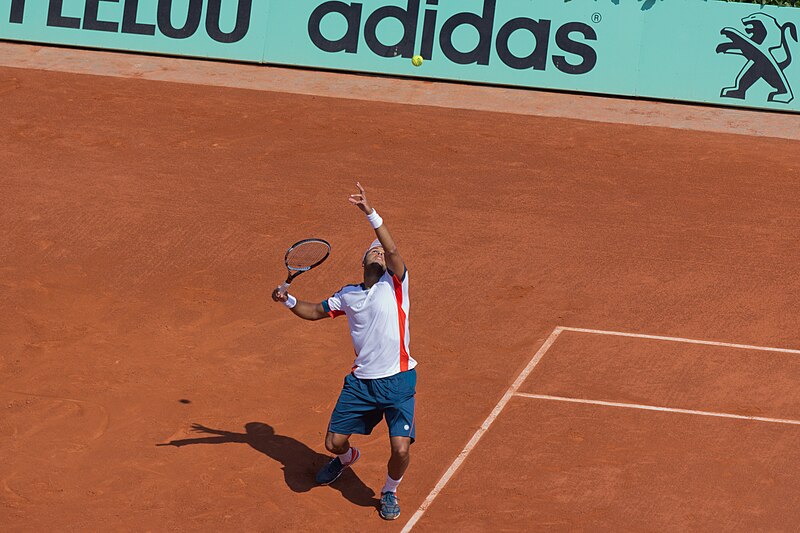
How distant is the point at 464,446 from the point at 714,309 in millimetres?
4802

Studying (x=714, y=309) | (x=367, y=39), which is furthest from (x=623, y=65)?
(x=714, y=309)

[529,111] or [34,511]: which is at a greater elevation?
[529,111]

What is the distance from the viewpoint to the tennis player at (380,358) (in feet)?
30.5

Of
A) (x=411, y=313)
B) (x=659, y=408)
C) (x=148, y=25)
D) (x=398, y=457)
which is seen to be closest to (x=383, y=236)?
(x=398, y=457)

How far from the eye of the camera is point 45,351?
12094 mm

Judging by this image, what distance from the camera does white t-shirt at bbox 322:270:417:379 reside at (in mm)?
9297

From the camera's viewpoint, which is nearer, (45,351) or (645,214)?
(45,351)

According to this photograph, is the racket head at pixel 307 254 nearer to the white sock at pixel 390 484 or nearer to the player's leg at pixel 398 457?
the player's leg at pixel 398 457

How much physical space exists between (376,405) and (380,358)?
42 centimetres

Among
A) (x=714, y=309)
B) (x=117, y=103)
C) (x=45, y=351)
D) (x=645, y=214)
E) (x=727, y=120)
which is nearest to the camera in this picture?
(x=45, y=351)

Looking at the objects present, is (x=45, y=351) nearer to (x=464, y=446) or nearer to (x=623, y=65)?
(x=464, y=446)

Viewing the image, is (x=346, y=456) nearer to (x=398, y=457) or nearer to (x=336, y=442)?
(x=336, y=442)

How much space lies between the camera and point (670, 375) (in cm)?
1222

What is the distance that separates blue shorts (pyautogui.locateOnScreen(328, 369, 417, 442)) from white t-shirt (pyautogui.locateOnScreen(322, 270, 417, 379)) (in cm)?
9
